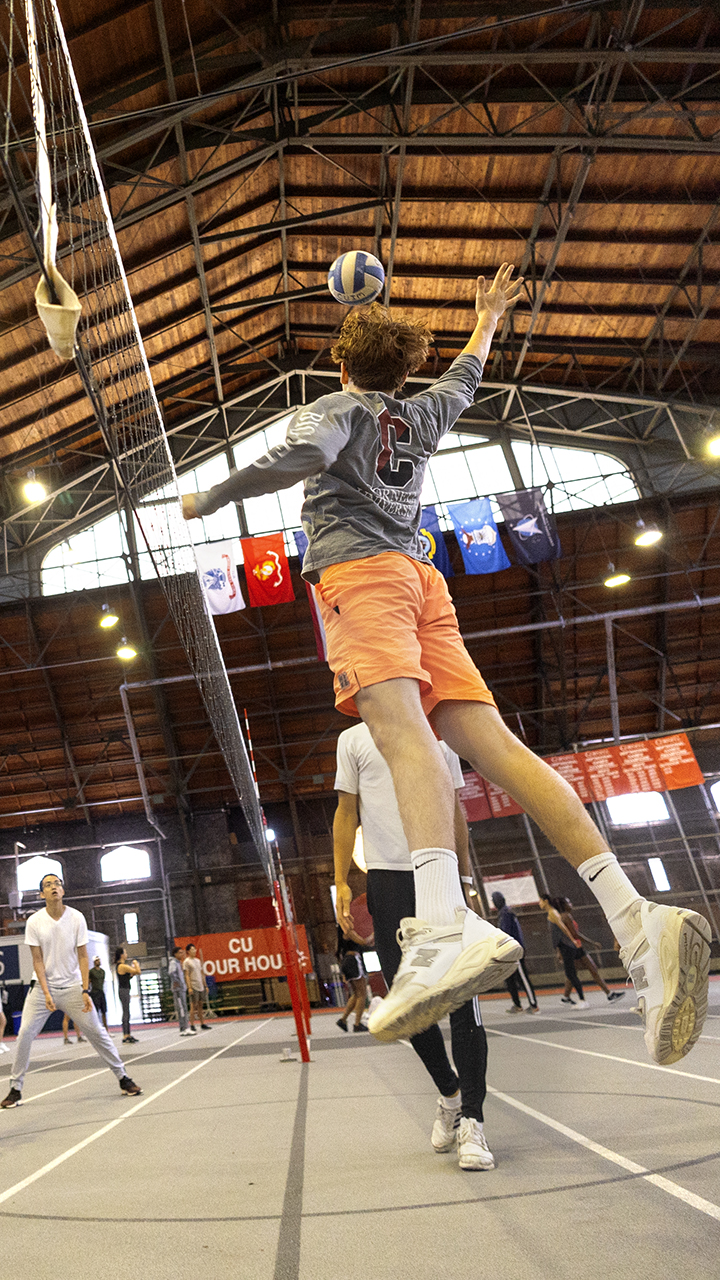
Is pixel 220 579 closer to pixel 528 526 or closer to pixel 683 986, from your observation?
pixel 528 526

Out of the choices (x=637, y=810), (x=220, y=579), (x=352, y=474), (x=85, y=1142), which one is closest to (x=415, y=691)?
(x=352, y=474)

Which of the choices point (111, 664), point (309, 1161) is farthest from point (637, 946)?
point (111, 664)

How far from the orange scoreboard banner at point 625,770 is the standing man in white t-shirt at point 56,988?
12.4 meters

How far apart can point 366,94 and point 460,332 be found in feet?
22.5

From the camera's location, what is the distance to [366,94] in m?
12.1

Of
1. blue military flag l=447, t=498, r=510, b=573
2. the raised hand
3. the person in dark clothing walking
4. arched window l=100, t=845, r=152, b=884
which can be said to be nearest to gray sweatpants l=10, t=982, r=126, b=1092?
the raised hand

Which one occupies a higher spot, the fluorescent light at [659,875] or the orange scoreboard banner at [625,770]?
the orange scoreboard banner at [625,770]

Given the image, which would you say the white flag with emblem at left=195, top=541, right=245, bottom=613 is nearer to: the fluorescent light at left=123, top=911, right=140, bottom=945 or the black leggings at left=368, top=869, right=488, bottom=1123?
the fluorescent light at left=123, top=911, right=140, bottom=945

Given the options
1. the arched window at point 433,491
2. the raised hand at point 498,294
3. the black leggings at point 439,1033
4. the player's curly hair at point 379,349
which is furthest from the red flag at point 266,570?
the player's curly hair at point 379,349

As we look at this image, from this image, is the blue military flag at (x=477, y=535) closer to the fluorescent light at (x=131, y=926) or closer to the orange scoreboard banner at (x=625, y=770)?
the orange scoreboard banner at (x=625, y=770)

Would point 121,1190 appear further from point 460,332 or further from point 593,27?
A: point 460,332

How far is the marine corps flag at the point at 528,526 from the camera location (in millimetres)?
16531

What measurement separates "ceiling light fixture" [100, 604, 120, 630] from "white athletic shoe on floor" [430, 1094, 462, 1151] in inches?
644

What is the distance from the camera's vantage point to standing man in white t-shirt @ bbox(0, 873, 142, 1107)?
560cm
